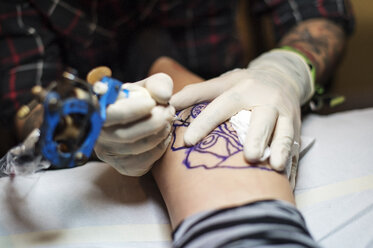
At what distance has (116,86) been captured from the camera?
596 millimetres

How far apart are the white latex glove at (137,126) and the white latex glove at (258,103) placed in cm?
8

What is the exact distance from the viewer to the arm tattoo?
674 mm

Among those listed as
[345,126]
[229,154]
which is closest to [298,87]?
[345,126]

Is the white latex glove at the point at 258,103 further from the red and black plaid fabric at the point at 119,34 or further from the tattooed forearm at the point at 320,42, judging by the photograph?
the red and black plaid fabric at the point at 119,34

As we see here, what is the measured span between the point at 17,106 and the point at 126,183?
2.10 feet

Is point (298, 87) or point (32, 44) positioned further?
point (32, 44)

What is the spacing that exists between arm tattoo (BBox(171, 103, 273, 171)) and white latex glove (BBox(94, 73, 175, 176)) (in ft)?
0.19

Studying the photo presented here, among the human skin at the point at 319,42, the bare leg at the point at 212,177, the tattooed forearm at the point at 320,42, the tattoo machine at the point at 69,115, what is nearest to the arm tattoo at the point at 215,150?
the bare leg at the point at 212,177

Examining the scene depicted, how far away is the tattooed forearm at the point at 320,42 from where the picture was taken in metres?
1.27

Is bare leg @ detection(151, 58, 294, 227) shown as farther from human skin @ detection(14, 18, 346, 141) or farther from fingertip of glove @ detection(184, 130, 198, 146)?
human skin @ detection(14, 18, 346, 141)

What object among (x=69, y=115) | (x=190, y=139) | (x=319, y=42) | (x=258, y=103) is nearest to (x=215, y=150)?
(x=190, y=139)

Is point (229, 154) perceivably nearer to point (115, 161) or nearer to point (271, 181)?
point (271, 181)

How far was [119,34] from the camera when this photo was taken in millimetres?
1388

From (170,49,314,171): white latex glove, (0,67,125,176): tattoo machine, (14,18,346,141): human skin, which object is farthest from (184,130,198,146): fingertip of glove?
(14,18,346,141): human skin
